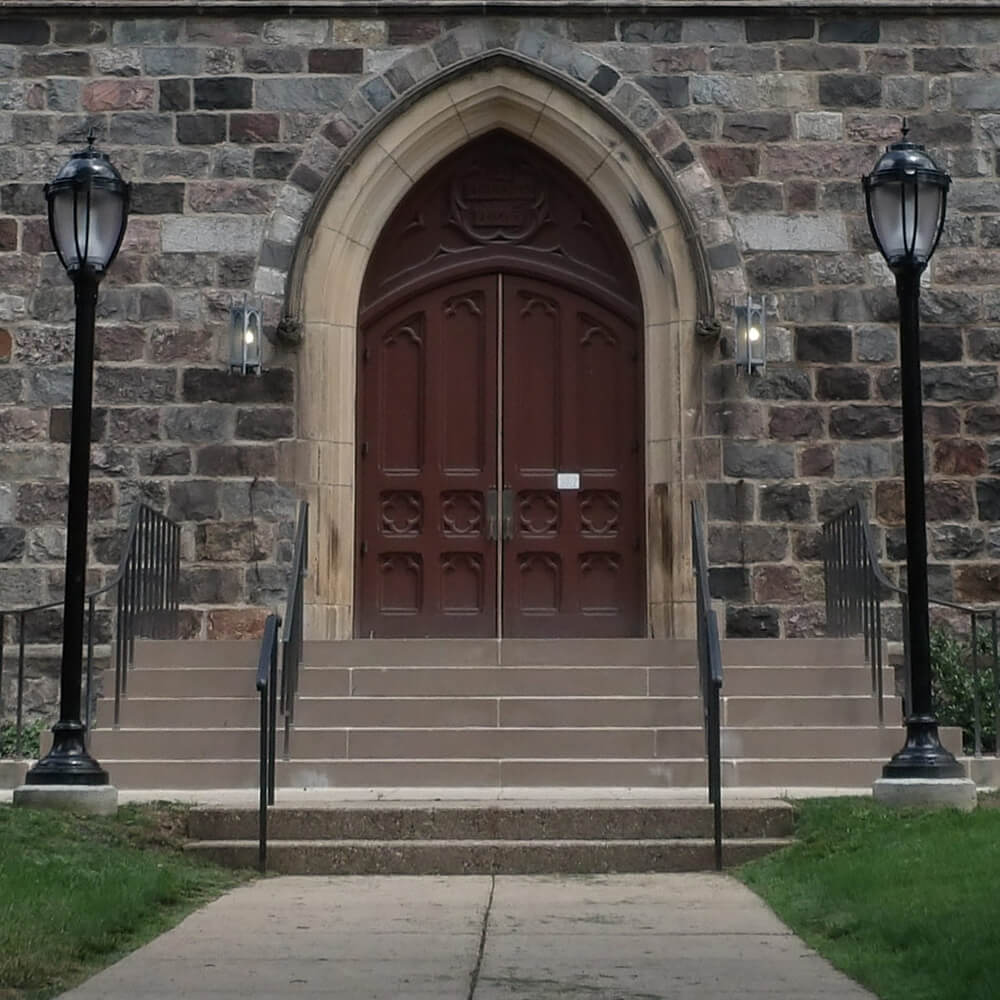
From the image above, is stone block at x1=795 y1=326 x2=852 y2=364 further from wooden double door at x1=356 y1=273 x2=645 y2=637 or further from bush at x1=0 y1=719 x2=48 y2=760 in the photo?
bush at x1=0 y1=719 x2=48 y2=760

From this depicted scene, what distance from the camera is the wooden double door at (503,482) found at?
12914 millimetres

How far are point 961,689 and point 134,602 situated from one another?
17.1 ft

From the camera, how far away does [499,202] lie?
1325cm

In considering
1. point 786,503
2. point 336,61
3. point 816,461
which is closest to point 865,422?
point 816,461

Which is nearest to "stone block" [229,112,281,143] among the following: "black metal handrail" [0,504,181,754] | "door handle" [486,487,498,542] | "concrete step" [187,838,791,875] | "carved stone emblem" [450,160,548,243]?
"carved stone emblem" [450,160,548,243]

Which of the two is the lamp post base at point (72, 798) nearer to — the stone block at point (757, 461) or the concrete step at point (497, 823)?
the concrete step at point (497, 823)

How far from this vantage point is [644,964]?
588 cm

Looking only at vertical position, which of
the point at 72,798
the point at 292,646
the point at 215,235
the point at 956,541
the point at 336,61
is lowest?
the point at 72,798

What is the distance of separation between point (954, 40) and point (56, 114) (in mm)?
6300

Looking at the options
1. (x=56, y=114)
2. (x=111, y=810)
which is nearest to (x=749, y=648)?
(x=111, y=810)

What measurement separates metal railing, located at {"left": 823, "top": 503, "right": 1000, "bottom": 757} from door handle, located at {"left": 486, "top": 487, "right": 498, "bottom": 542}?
2.33 meters

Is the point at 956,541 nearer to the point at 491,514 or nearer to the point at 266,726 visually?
the point at 491,514

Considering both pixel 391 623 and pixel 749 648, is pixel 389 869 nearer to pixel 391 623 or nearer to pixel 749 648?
pixel 749 648

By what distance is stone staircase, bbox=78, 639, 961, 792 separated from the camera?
988 centimetres
